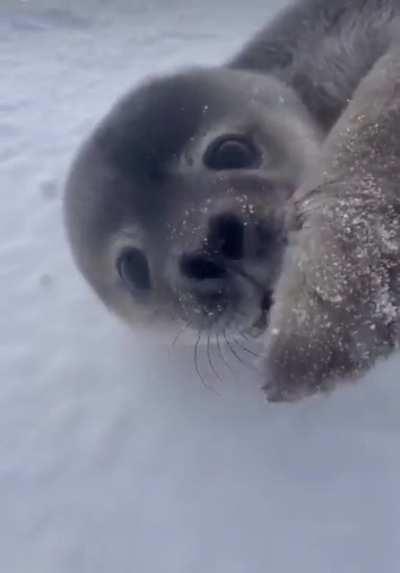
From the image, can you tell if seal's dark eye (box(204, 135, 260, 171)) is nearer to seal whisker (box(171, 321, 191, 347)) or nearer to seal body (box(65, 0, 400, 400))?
seal body (box(65, 0, 400, 400))

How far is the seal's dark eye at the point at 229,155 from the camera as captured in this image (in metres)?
2.85

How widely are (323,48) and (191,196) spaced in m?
1.28

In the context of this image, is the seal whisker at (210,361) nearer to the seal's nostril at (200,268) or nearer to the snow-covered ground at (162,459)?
the snow-covered ground at (162,459)

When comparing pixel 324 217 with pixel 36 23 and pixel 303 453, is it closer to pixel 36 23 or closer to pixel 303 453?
pixel 303 453

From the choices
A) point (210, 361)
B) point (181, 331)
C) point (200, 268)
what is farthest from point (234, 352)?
point (200, 268)

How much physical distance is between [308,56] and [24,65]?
17.7 feet

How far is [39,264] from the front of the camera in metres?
3.80

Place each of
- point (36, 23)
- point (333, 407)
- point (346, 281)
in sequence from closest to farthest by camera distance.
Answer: point (346, 281)
point (333, 407)
point (36, 23)

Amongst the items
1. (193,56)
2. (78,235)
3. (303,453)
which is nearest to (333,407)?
(303,453)

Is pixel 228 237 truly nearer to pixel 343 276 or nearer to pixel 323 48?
pixel 343 276

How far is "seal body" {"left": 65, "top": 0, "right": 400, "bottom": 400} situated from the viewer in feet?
4.92

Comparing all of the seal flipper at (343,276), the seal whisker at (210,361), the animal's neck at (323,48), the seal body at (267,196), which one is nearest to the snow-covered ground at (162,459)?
the seal whisker at (210,361)

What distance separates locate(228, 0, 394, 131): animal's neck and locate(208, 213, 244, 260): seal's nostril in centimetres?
101

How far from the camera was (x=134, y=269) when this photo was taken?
9.61 feet
